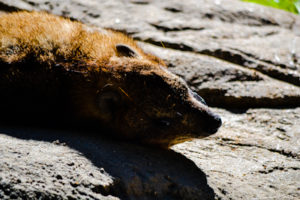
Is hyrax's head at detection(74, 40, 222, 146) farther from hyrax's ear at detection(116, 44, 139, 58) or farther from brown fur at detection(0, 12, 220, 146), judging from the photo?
hyrax's ear at detection(116, 44, 139, 58)

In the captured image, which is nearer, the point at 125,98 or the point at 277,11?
the point at 125,98

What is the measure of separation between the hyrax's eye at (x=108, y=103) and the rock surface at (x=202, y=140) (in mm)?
250

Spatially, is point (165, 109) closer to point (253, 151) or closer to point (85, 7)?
point (253, 151)

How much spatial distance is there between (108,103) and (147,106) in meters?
0.39

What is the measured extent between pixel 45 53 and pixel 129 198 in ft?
5.66

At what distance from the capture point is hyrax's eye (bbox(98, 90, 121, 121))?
3.40 metres

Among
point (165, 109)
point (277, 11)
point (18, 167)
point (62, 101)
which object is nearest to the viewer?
point (18, 167)

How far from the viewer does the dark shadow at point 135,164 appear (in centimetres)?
288

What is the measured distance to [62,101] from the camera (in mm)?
3529

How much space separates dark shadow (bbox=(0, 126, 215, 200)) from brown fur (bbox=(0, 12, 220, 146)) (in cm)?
18

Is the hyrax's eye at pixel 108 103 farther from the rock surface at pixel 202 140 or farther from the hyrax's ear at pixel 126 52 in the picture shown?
the hyrax's ear at pixel 126 52

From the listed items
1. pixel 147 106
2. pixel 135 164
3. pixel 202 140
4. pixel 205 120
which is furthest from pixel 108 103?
pixel 202 140

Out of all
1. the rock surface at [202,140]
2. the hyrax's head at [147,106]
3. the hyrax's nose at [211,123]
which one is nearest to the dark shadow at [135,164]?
the rock surface at [202,140]

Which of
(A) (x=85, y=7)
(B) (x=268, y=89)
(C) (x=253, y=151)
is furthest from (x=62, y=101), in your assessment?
(A) (x=85, y=7)
